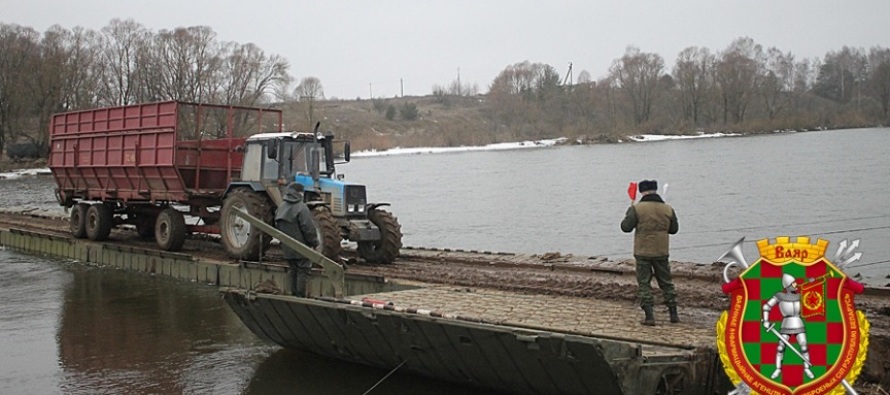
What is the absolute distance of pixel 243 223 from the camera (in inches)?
635

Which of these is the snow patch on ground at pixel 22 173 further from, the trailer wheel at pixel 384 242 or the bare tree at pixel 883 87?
the bare tree at pixel 883 87

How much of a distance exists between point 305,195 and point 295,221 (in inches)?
174

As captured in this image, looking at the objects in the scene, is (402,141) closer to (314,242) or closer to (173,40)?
(173,40)

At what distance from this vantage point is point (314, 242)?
11102 millimetres

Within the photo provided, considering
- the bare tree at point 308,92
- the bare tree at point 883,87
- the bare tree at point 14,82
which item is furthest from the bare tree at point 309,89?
the bare tree at point 883,87

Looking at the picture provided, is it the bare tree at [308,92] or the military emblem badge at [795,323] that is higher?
the bare tree at [308,92]

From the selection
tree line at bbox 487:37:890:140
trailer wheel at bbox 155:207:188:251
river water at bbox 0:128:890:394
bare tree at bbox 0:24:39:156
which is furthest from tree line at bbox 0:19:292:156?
trailer wheel at bbox 155:207:188:251

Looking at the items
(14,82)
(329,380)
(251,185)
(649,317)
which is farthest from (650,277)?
(14,82)

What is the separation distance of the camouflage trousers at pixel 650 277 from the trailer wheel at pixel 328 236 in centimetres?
611

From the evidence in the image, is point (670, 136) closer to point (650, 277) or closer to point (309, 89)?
point (309, 89)

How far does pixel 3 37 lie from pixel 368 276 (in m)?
68.9

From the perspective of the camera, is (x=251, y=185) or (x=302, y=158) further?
(x=251, y=185)

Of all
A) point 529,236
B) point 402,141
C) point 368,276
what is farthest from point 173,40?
point 368,276

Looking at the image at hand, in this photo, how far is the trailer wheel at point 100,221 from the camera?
2022 centimetres
